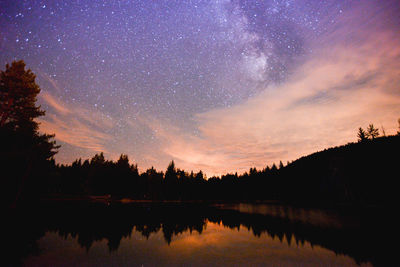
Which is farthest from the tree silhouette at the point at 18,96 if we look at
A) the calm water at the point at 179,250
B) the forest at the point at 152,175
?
the calm water at the point at 179,250

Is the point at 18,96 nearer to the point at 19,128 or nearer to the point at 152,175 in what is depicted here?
the point at 19,128

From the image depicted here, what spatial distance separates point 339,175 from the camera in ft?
245

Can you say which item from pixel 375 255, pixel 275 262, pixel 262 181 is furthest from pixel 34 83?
pixel 262 181

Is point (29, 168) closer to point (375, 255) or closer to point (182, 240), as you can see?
point (182, 240)

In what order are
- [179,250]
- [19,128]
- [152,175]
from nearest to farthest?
[179,250] < [19,128] < [152,175]

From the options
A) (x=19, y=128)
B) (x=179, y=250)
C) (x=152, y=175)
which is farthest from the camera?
(x=152, y=175)

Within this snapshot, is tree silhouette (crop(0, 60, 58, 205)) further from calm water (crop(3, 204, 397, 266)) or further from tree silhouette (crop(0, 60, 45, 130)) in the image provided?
calm water (crop(3, 204, 397, 266))

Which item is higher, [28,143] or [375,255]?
[28,143]

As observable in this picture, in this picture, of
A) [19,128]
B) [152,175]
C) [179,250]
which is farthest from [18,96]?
[152,175]

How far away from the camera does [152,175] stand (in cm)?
10188

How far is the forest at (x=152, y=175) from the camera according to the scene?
2400 centimetres

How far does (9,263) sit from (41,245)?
4.06 metres

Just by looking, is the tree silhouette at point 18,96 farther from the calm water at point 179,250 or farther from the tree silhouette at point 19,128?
the calm water at point 179,250

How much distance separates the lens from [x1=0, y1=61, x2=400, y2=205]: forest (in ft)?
78.7
